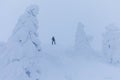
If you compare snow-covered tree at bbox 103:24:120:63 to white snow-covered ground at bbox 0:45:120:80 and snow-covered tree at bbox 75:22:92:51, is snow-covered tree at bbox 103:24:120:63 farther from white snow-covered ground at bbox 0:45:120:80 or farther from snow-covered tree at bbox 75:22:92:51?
snow-covered tree at bbox 75:22:92:51

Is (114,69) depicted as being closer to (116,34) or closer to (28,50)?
(116,34)

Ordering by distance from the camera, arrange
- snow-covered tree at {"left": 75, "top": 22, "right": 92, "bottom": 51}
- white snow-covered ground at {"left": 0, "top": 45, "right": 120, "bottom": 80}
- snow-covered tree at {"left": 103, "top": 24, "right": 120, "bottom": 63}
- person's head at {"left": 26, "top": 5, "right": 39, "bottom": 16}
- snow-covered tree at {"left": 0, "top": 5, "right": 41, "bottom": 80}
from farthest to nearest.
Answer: snow-covered tree at {"left": 103, "top": 24, "right": 120, "bottom": 63}
snow-covered tree at {"left": 75, "top": 22, "right": 92, "bottom": 51}
white snow-covered ground at {"left": 0, "top": 45, "right": 120, "bottom": 80}
person's head at {"left": 26, "top": 5, "right": 39, "bottom": 16}
snow-covered tree at {"left": 0, "top": 5, "right": 41, "bottom": 80}

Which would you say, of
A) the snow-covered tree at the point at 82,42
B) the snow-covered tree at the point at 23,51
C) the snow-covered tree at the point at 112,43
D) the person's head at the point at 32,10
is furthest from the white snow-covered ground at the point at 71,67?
the snow-covered tree at the point at 23,51

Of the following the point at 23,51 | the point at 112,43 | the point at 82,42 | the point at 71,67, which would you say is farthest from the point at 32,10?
the point at 112,43

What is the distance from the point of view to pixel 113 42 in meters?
84.4

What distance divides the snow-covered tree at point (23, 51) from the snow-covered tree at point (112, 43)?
5077 centimetres

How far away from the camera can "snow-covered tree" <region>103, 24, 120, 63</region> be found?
83463 mm

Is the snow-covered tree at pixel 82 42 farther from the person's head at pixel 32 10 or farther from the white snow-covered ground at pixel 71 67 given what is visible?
the person's head at pixel 32 10

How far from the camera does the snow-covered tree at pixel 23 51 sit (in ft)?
107

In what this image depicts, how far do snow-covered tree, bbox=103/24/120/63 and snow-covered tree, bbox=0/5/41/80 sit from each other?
50.8 metres

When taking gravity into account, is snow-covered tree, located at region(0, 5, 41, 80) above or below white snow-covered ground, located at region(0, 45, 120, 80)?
above

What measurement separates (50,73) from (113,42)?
2453 cm

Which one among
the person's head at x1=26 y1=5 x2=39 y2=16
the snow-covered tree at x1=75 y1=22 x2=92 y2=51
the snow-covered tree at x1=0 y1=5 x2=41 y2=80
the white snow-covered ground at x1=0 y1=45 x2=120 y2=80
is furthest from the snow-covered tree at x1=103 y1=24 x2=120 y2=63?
the snow-covered tree at x1=0 y1=5 x2=41 y2=80

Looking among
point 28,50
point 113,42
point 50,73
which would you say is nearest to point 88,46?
point 113,42
